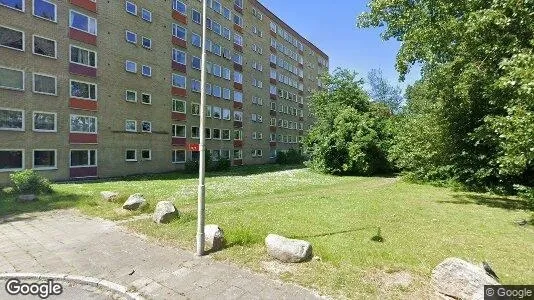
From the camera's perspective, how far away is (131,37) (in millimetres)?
32812

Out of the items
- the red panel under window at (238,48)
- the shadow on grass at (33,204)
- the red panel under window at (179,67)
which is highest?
the red panel under window at (238,48)

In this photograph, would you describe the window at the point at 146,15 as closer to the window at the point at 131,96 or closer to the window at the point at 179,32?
the window at the point at 179,32

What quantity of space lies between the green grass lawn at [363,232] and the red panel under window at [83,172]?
10.9 m

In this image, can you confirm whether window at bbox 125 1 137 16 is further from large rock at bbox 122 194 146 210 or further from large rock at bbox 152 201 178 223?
large rock at bbox 152 201 178 223

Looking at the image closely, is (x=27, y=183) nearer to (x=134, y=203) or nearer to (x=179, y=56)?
A: (x=134, y=203)

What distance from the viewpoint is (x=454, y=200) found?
56.4 feet

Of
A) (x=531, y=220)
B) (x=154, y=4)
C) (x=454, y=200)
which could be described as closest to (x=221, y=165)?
(x=154, y=4)

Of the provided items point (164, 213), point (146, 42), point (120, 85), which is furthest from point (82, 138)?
point (164, 213)

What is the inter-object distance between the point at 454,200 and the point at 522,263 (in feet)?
33.6

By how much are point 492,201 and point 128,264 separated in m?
17.3

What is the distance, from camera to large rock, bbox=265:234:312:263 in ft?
25.0

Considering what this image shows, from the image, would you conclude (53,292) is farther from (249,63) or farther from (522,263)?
(249,63)

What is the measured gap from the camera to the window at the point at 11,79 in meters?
23.4

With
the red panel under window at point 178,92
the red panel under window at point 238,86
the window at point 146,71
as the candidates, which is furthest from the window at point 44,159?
the red panel under window at point 238,86
